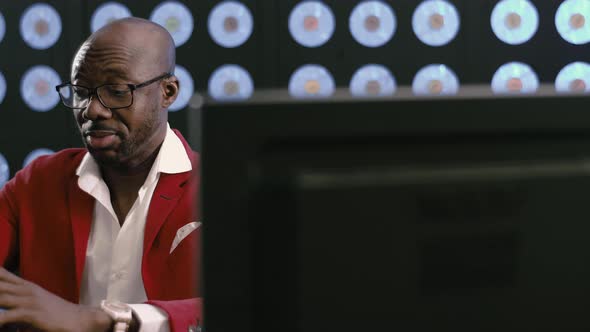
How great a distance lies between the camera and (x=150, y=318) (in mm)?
892

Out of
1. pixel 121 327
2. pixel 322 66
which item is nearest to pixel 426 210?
pixel 121 327

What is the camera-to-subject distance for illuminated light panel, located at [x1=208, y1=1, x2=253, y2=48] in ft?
7.76

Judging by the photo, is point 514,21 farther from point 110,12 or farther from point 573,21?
point 110,12

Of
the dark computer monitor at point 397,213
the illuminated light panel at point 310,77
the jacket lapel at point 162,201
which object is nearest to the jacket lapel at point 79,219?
the jacket lapel at point 162,201

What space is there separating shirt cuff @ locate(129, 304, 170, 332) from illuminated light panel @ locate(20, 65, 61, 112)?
5.62 ft

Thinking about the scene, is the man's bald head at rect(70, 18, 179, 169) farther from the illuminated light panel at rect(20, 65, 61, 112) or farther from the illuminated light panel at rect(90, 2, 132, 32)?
the illuminated light panel at rect(20, 65, 61, 112)

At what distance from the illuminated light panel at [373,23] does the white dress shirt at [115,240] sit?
119 cm

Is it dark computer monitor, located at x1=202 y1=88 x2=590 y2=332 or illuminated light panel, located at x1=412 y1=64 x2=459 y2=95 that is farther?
illuminated light panel, located at x1=412 y1=64 x2=459 y2=95

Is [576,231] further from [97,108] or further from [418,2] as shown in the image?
[418,2]

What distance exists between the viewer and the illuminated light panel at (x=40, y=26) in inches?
96.3

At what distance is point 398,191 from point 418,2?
2043mm

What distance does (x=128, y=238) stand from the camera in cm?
124

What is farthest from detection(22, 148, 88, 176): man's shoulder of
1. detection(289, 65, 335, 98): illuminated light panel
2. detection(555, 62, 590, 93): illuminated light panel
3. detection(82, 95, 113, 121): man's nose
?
detection(555, 62, 590, 93): illuminated light panel

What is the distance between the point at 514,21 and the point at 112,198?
4.89 ft
